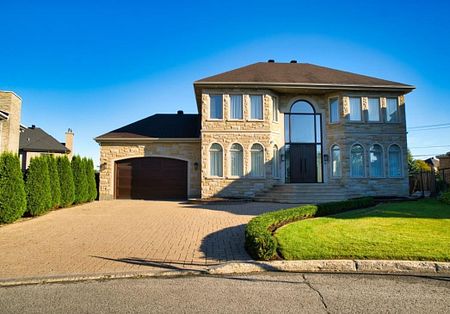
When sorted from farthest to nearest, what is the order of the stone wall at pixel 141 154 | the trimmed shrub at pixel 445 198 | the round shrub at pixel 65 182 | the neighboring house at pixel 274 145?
the stone wall at pixel 141 154, the neighboring house at pixel 274 145, the round shrub at pixel 65 182, the trimmed shrub at pixel 445 198

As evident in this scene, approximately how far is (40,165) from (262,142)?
10585 mm

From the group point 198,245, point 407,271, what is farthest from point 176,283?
point 407,271

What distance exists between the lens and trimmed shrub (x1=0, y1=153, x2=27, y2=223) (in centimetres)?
926

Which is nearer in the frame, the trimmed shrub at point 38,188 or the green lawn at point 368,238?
the green lawn at point 368,238

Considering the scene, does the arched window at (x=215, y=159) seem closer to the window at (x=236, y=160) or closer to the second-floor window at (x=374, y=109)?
the window at (x=236, y=160)

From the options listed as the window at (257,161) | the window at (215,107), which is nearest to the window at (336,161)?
the window at (257,161)

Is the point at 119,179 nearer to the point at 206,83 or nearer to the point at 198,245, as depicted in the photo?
the point at 206,83

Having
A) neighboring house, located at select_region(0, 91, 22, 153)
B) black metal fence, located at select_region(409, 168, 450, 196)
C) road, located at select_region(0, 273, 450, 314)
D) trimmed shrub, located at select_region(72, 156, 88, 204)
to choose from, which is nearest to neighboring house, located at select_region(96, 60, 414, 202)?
black metal fence, located at select_region(409, 168, 450, 196)

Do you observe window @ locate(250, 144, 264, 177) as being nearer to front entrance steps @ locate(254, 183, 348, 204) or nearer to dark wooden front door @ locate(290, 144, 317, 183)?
front entrance steps @ locate(254, 183, 348, 204)

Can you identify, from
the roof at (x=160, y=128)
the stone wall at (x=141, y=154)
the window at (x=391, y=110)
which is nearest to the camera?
the window at (x=391, y=110)

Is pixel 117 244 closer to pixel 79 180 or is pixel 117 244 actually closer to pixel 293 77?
pixel 79 180

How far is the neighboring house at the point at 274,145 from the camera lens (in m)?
16.2

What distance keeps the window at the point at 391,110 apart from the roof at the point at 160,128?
445 inches

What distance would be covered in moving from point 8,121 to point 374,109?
19427mm
